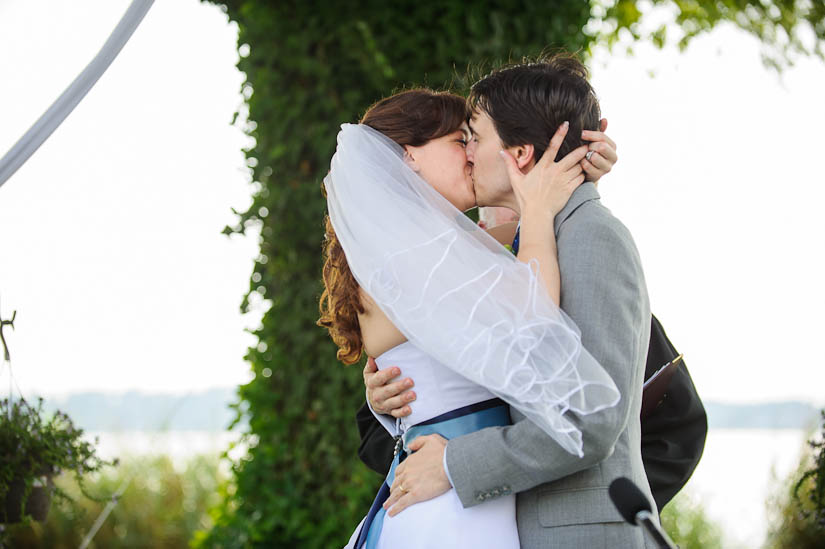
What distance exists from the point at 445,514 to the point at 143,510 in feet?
16.3

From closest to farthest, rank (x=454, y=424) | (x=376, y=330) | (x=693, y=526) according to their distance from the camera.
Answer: (x=454, y=424), (x=376, y=330), (x=693, y=526)

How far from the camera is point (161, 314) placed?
5992 mm

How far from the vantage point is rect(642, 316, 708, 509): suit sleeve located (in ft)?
7.87

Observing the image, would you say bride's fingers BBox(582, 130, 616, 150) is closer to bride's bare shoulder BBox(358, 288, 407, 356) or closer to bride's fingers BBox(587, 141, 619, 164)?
bride's fingers BBox(587, 141, 619, 164)

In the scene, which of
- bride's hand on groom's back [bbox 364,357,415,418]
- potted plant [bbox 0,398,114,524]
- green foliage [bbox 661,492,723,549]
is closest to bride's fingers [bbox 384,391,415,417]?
bride's hand on groom's back [bbox 364,357,415,418]

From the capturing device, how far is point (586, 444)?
1.55m

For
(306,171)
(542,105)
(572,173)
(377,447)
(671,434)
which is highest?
(306,171)

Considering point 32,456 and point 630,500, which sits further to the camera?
point 32,456

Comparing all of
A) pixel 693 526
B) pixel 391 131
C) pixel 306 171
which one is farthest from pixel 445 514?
pixel 693 526

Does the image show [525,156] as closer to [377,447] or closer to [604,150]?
[604,150]

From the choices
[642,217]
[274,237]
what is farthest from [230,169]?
[642,217]

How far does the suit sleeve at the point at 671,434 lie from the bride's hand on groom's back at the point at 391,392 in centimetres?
94

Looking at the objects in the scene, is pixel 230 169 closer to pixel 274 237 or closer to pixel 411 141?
pixel 274 237

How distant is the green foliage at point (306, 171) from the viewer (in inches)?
165
